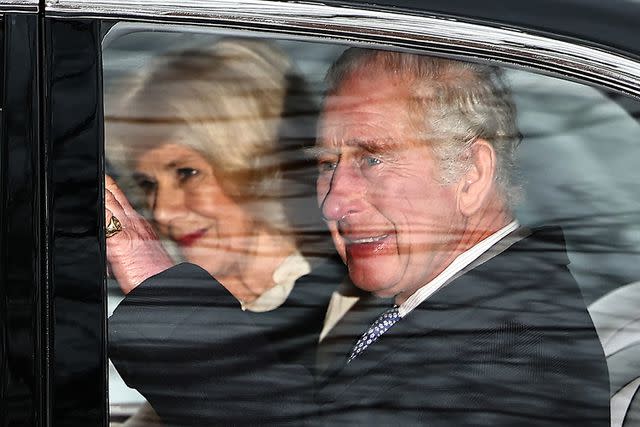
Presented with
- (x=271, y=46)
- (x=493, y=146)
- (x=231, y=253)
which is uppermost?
(x=271, y=46)

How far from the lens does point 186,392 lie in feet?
7.20

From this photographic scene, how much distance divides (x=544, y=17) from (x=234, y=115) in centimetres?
48

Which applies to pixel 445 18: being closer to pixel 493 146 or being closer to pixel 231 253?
pixel 493 146

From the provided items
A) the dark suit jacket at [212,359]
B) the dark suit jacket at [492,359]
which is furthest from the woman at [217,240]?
the dark suit jacket at [492,359]

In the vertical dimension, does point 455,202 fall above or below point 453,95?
below

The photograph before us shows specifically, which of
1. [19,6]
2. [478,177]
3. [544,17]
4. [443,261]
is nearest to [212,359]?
[443,261]

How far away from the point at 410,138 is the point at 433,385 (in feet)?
1.20

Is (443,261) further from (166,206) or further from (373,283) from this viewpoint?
(166,206)

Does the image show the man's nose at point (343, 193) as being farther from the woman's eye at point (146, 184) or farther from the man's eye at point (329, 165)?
the woman's eye at point (146, 184)

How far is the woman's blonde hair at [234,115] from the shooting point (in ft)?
7.22

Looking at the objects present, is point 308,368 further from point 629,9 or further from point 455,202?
point 629,9

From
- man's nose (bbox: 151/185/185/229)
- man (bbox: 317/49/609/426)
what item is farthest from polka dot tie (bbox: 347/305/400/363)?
man's nose (bbox: 151/185/185/229)

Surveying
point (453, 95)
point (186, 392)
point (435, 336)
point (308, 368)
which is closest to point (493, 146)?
point (453, 95)

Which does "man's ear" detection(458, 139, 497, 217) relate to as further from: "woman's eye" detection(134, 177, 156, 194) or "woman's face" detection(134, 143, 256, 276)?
"woman's eye" detection(134, 177, 156, 194)
